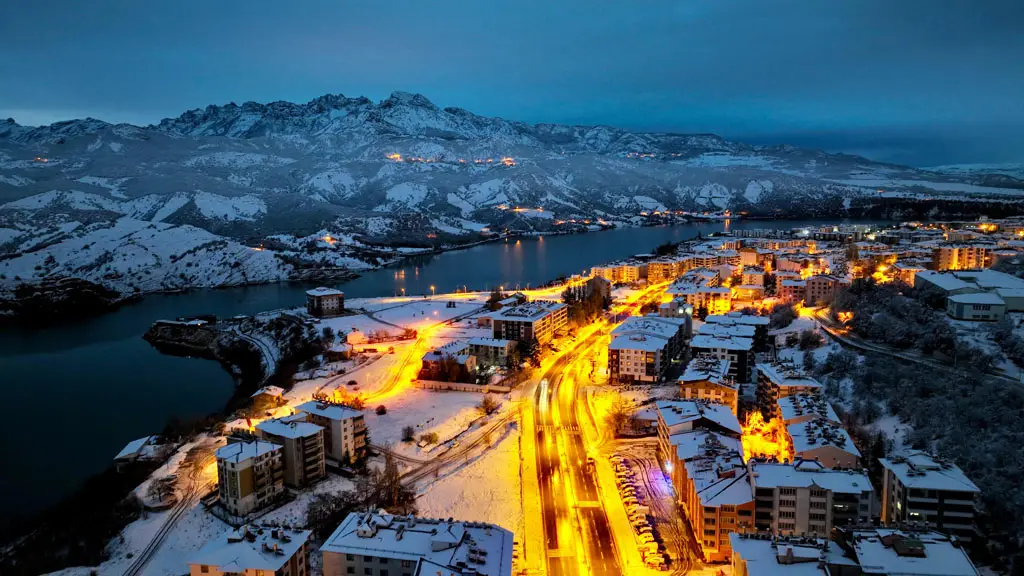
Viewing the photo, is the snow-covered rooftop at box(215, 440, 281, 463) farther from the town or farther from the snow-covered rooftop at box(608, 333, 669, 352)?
the snow-covered rooftop at box(608, 333, 669, 352)

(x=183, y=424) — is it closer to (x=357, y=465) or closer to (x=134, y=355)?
(x=357, y=465)

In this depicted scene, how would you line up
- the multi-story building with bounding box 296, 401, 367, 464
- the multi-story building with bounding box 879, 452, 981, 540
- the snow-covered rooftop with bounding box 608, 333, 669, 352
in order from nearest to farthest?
the multi-story building with bounding box 879, 452, 981, 540 < the multi-story building with bounding box 296, 401, 367, 464 < the snow-covered rooftop with bounding box 608, 333, 669, 352

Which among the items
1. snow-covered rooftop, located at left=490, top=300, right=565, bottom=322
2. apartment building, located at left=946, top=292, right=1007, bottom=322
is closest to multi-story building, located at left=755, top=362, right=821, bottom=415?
apartment building, located at left=946, top=292, right=1007, bottom=322

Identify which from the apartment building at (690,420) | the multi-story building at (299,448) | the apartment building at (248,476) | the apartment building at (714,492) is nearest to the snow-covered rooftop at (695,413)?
the apartment building at (690,420)

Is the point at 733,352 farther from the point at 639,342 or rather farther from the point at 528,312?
the point at 528,312

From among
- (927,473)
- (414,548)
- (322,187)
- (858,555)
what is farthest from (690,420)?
(322,187)

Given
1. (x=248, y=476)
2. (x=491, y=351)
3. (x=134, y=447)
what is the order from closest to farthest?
(x=248, y=476) → (x=134, y=447) → (x=491, y=351)
